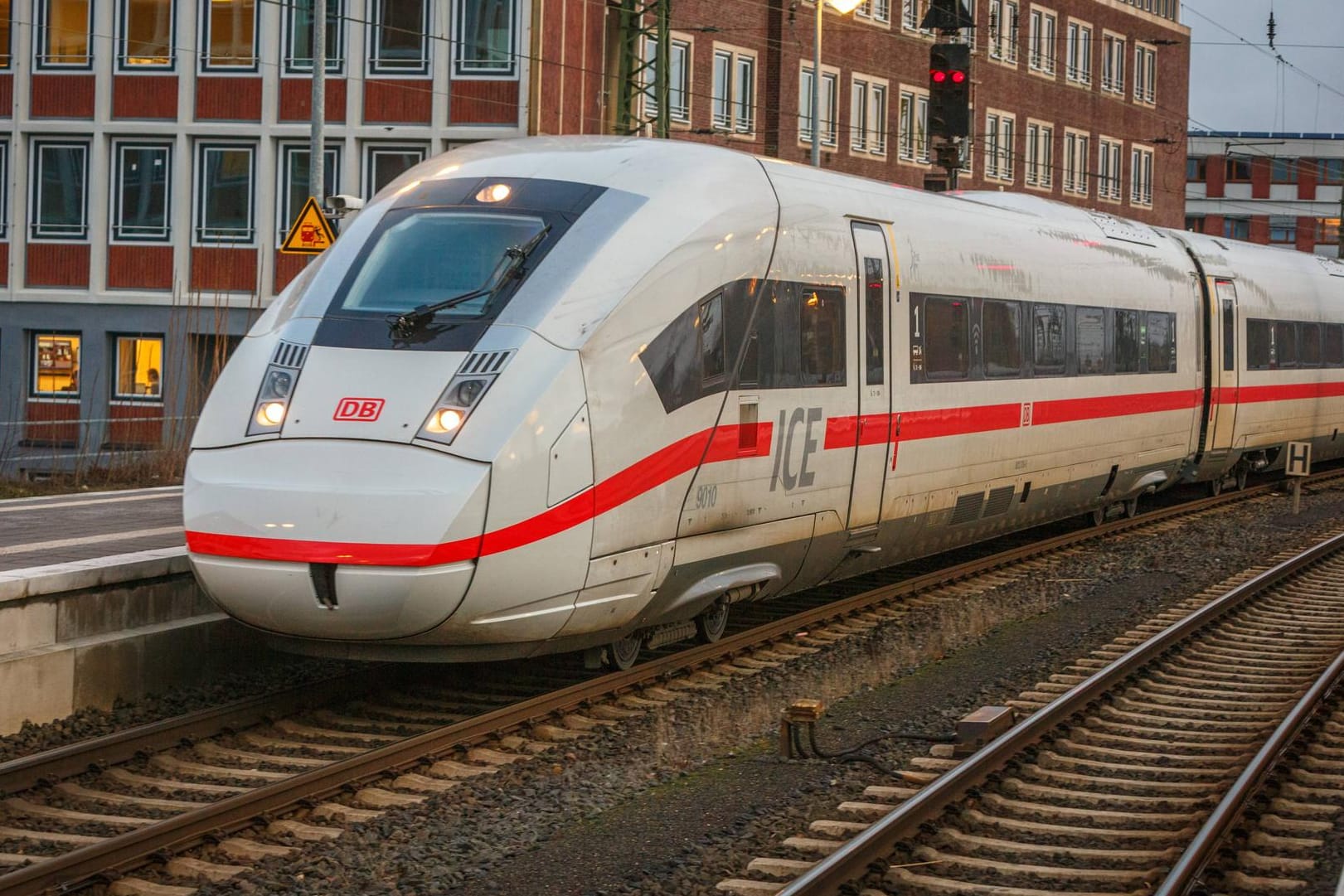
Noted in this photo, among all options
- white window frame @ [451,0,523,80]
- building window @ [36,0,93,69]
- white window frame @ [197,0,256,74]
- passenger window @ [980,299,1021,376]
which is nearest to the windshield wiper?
passenger window @ [980,299,1021,376]

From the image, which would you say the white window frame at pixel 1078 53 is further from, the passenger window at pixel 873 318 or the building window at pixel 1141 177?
the passenger window at pixel 873 318

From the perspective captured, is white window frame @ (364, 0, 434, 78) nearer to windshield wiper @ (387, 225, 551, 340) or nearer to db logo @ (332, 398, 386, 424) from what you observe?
windshield wiper @ (387, 225, 551, 340)

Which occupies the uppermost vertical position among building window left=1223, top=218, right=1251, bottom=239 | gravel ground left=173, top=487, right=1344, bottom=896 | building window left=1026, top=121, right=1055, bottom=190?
building window left=1223, top=218, right=1251, bottom=239

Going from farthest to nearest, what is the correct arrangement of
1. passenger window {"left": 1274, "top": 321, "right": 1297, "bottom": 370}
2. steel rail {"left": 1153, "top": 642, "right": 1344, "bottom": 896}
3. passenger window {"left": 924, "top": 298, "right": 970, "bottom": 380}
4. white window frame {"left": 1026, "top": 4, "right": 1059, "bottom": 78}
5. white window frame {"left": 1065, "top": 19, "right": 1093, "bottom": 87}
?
white window frame {"left": 1065, "top": 19, "right": 1093, "bottom": 87} → white window frame {"left": 1026, "top": 4, "right": 1059, "bottom": 78} → passenger window {"left": 1274, "top": 321, "right": 1297, "bottom": 370} → passenger window {"left": 924, "top": 298, "right": 970, "bottom": 380} → steel rail {"left": 1153, "top": 642, "right": 1344, "bottom": 896}

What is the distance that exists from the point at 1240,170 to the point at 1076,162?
37941 millimetres

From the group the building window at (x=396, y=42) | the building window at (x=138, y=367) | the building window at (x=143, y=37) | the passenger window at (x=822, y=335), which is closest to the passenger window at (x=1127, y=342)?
the passenger window at (x=822, y=335)

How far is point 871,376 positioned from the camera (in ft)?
38.4

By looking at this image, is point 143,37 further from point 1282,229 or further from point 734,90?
point 1282,229

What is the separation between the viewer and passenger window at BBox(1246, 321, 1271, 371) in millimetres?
21844

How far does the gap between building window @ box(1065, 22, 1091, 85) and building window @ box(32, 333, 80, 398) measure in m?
33.7

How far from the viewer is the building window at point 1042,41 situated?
5272 centimetres

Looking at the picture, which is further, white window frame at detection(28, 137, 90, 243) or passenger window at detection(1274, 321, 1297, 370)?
white window frame at detection(28, 137, 90, 243)

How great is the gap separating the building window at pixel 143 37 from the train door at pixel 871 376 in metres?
24.3

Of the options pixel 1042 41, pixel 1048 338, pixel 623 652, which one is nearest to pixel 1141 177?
pixel 1042 41
